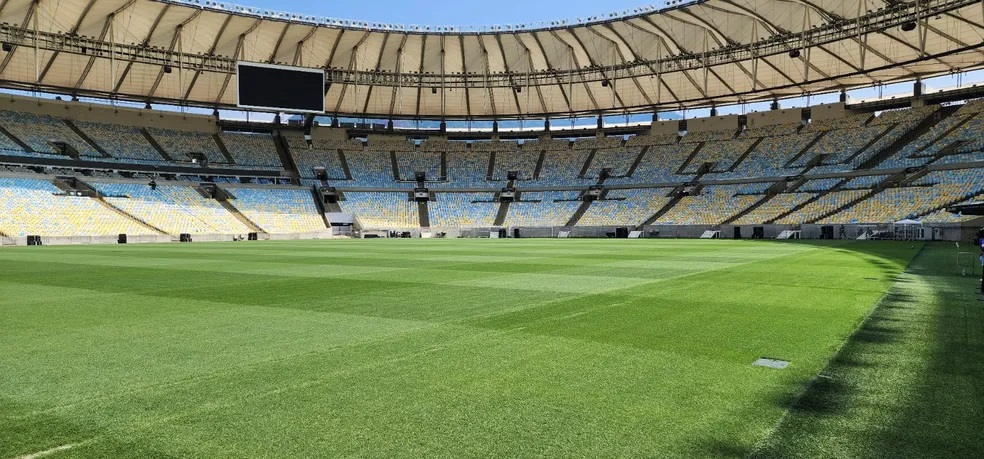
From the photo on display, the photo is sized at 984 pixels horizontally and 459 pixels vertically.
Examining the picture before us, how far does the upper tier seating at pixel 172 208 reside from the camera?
159 ft

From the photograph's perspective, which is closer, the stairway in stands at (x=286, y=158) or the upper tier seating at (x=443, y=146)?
the stairway in stands at (x=286, y=158)

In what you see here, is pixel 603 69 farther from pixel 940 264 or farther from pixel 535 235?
pixel 940 264

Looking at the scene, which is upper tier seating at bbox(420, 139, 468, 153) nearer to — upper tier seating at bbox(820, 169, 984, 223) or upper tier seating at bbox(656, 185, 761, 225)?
upper tier seating at bbox(656, 185, 761, 225)

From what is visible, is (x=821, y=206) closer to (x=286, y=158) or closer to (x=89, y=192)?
(x=286, y=158)

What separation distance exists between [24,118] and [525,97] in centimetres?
4791

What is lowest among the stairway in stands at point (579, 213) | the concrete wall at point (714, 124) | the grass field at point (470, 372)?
the grass field at point (470, 372)

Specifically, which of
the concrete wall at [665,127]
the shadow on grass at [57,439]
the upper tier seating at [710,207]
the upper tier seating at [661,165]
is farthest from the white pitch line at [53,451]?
the concrete wall at [665,127]

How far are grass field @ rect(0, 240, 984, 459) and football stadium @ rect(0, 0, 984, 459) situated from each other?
4 cm

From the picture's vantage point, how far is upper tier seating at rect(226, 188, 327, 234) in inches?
2176

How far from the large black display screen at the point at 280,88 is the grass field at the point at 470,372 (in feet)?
143

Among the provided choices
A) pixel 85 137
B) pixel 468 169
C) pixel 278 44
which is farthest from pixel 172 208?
pixel 468 169

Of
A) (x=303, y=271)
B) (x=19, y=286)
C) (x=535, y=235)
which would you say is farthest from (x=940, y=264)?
(x=535, y=235)

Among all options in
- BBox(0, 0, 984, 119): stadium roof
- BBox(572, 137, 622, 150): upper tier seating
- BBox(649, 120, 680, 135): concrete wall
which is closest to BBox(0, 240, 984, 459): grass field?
BBox(0, 0, 984, 119): stadium roof

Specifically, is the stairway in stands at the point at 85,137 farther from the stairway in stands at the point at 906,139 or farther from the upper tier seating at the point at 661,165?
the stairway in stands at the point at 906,139
